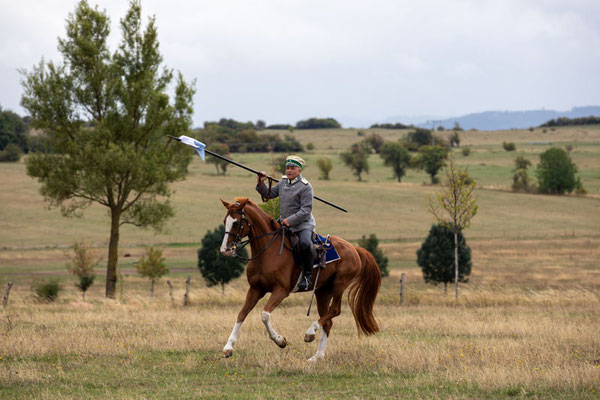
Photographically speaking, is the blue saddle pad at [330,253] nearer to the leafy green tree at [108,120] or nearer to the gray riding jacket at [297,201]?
the gray riding jacket at [297,201]

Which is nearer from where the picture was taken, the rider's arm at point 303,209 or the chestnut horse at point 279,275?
the chestnut horse at point 279,275

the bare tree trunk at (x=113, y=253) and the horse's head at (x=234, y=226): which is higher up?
the horse's head at (x=234, y=226)

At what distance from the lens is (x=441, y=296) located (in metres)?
22.1

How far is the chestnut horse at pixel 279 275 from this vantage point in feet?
35.5

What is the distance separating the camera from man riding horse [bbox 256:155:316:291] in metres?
11.4

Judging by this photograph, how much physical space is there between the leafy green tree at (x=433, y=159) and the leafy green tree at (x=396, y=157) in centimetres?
448

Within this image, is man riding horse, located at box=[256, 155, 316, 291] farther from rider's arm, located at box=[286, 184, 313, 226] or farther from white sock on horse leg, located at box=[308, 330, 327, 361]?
white sock on horse leg, located at box=[308, 330, 327, 361]

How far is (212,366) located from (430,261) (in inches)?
965

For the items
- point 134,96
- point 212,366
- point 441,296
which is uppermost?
point 134,96

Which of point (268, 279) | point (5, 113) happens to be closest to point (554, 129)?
point (5, 113)

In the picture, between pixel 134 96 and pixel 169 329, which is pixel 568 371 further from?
pixel 134 96

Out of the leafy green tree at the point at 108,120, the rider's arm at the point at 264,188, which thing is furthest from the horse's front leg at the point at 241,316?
the leafy green tree at the point at 108,120

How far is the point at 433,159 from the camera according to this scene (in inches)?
4222

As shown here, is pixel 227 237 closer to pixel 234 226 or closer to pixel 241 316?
pixel 234 226
